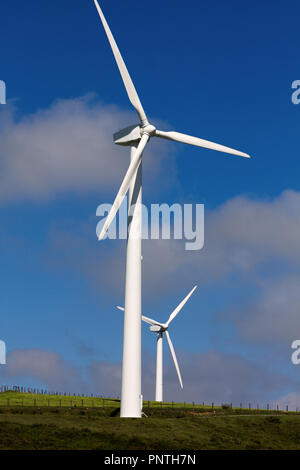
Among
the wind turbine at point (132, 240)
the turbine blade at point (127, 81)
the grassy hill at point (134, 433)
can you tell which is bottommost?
the grassy hill at point (134, 433)

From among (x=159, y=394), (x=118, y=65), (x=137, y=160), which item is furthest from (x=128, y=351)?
(x=159, y=394)

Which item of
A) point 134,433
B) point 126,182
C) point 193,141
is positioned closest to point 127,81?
point 193,141

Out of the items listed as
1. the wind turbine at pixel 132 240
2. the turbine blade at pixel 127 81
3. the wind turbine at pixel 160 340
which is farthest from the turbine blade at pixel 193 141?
the wind turbine at pixel 160 340

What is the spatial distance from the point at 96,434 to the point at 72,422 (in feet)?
15.1

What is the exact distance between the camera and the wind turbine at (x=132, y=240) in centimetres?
6162

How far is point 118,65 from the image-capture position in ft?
222

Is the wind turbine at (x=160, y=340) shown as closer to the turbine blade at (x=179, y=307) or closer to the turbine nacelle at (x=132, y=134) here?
the turbine blade at (x=179, y=307)

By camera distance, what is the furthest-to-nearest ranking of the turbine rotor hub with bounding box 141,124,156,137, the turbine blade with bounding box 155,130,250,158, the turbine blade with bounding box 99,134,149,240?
the turbine blade with bounding box 155,130,250,158 → the turbine rotor hub with bounding box 141,124,156,137 → the turbine blade with bounding box 99,134,149,240

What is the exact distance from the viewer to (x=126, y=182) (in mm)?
61125

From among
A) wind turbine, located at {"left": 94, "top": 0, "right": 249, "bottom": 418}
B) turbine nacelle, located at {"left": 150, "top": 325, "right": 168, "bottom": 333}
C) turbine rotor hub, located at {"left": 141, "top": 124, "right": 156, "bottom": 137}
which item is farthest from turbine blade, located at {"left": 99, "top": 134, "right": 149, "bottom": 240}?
turbine nacelle, located at {"left": 150, "top": 325, "right": 168, "bottom": 333}

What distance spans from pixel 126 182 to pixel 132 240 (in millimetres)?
6107

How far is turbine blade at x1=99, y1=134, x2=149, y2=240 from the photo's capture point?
2241 inches

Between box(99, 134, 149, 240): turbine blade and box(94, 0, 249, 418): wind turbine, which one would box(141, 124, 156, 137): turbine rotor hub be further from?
box(99, 134, 149, 240): turbine blade

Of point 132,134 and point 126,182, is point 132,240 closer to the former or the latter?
point 126,182
